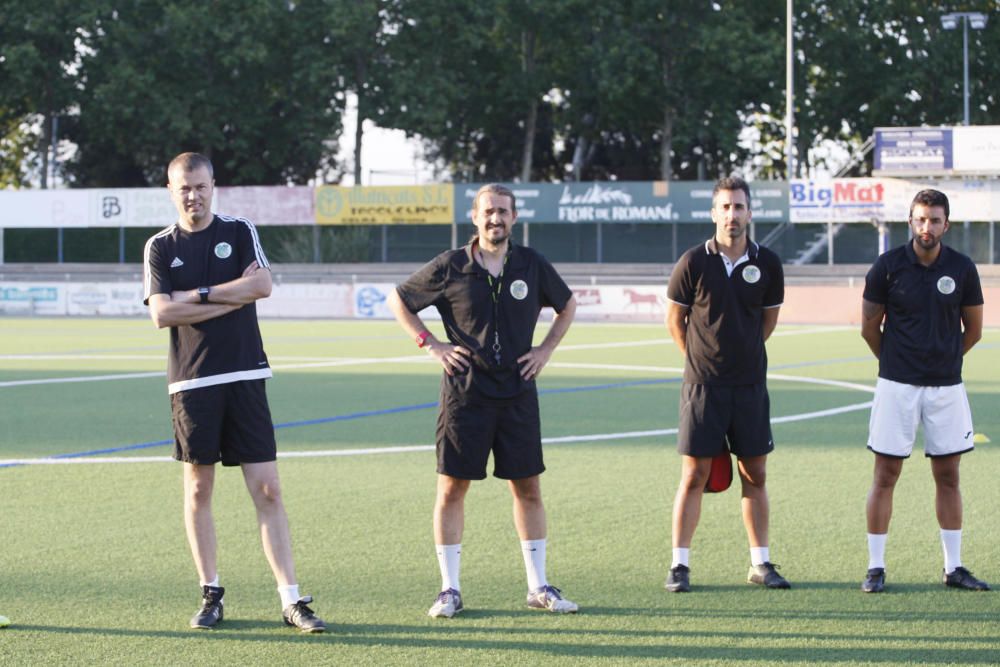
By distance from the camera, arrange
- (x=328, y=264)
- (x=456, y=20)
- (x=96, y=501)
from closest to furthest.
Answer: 1. (x=96, y=501)
2. (x=328, y=264)
3. (x=456, y=20)

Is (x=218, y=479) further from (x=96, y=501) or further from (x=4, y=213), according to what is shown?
(x=4, y=213)

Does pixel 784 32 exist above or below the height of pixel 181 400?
above

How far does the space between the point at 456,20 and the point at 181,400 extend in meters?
55.8

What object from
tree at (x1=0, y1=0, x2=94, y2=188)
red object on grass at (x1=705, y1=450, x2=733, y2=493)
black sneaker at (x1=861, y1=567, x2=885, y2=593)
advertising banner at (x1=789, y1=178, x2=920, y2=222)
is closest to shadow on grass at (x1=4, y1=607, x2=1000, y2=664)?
black sneaker at (x1=861, y1=567, x2=885, y2=593)

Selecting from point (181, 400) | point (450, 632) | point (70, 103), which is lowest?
point (450, 632)

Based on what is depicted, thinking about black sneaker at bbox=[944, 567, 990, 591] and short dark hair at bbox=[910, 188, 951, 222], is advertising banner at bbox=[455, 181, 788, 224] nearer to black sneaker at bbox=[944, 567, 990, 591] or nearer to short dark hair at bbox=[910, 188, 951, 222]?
short dark hair at bbox=[910, 188, 951, 222]

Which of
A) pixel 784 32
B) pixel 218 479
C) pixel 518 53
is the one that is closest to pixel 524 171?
pixel 518 53

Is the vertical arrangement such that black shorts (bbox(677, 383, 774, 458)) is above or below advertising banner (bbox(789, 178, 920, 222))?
below

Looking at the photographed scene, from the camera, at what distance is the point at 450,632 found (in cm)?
605

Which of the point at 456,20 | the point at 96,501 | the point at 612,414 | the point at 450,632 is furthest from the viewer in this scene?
the point at 456,20

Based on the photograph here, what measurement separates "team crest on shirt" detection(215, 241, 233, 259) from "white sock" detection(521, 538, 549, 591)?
1.87m

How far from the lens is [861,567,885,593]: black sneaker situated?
6711 mm

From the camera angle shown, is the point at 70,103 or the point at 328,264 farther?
the point at 70,103

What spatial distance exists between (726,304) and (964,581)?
1720mm
